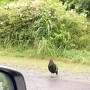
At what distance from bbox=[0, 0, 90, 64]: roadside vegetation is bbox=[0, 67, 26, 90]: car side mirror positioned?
35.7ft

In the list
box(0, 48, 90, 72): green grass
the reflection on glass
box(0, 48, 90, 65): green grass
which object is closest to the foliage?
box(0, 48, 90, 65): green grass

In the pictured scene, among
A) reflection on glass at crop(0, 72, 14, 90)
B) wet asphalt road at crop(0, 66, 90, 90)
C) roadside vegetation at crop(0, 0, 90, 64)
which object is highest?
reflection on glass at crop(0, 72, 14, 90)

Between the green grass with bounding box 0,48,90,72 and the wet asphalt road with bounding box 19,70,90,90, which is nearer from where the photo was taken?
the wet asphalt road with bounding box 19,70,90,90

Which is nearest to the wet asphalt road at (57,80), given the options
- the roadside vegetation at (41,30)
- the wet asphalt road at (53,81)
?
the wet asphalt road at (53,81)

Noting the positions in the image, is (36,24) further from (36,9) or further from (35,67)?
(35,67)

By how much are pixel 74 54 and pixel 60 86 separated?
3785 millimetres

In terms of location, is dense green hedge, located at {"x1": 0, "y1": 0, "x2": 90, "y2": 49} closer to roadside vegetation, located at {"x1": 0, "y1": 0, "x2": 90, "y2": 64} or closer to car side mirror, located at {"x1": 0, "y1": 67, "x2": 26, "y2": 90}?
roadside vegetation, located at {"x1": 0, "y1": 0, "x2": 90, "y2": 64}

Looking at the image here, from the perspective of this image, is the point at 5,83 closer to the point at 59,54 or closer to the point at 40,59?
the point at 40,59

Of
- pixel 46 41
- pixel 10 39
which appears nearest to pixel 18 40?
pixel 10 39

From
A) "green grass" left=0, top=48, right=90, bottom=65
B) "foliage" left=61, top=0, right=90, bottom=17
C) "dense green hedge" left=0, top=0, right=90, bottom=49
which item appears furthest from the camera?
"foliage" left=61, top=0, right=90, bottom=17

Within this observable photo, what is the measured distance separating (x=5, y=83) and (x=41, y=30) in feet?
39.5

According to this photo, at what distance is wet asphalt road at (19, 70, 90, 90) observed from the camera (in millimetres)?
9930

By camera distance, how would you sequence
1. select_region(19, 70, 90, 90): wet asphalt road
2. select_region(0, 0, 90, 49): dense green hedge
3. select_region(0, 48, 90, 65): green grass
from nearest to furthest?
select_region(19, 70, 90, 90): wet asphalt road
select_region(0, 48, 90, 65): green grass
select_region(0, 0, 90, 49): dense green hedge

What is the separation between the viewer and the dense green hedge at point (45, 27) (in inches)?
584
